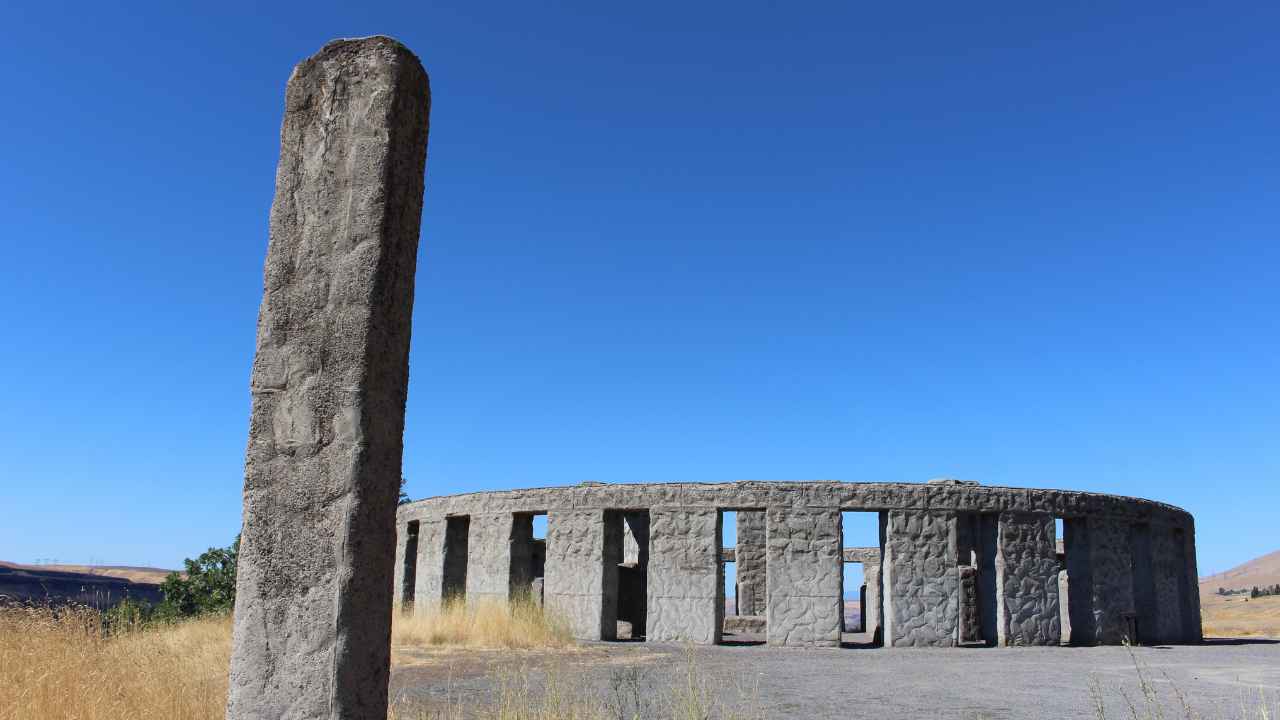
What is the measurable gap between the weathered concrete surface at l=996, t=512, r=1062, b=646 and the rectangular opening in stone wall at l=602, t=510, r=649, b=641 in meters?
6.12

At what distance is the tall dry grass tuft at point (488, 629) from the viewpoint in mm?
13977

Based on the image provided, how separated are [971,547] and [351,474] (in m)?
17.3

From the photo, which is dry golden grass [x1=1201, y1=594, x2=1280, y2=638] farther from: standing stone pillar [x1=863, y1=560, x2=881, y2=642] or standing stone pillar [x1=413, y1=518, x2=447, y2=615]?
standing stone pillar [x1=413, y1=518, x2=447, y2=615]

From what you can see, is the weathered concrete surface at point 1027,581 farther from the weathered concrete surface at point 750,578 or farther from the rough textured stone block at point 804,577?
the weathered concrete surface at point 750,578

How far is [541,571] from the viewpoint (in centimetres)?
2053

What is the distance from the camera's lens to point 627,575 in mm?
19891

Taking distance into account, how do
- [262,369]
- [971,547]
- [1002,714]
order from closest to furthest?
1. [262,369]
2. [1002,714]
3. [971,547]

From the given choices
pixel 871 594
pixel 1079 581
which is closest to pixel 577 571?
pixel 1079 581

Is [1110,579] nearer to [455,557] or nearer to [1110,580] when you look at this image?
[1110,580]

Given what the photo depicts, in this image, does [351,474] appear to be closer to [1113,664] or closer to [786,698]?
[786,698]

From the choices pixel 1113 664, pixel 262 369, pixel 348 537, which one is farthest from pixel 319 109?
pixel 1113 664

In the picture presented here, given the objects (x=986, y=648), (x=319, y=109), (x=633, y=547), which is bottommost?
(x=986, y=648)

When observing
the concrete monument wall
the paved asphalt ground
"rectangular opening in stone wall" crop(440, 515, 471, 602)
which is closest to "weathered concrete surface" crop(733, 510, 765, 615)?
the concrete monument wall

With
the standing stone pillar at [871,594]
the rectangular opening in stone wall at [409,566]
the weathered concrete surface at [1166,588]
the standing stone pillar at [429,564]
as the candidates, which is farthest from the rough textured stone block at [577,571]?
the weathered concrete surface at [1166,588]
